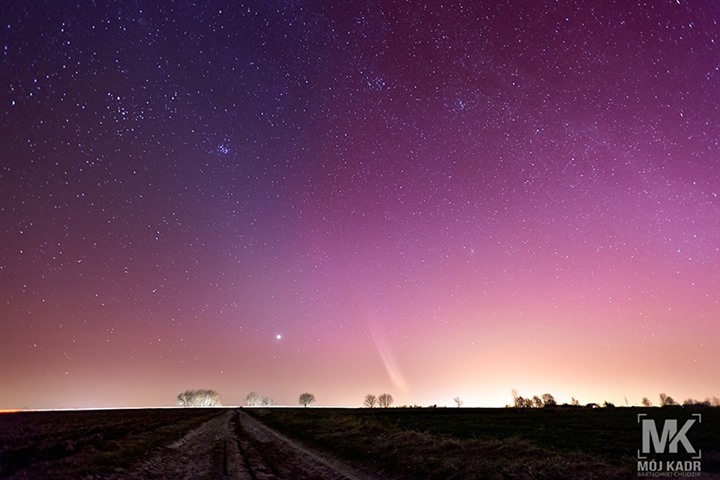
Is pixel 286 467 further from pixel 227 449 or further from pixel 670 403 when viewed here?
pixel 670 403

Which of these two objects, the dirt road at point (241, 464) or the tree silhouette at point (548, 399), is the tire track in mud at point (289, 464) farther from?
the tree silhouette at point (548, 399)

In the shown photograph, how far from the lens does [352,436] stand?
24406mm

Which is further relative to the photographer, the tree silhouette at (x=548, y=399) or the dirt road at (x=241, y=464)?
the tree silhouette at (x=548, y=399)

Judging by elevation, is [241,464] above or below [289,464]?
above

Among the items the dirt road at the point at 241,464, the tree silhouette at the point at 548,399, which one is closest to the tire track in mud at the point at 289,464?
the dirt road at the point at 241,464

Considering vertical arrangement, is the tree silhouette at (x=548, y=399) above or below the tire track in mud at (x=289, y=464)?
below

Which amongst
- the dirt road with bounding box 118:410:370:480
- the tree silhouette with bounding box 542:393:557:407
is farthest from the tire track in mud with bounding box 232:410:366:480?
the tree silhouette with bounding box 542:393:557:407

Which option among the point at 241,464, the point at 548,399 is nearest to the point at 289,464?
the point at 241,464

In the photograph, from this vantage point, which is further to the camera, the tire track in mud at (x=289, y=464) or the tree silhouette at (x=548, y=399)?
the tree silhouette at (x=548, y=399)

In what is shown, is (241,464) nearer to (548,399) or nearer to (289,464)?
(289,464)

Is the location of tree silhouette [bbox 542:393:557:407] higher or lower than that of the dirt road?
lower

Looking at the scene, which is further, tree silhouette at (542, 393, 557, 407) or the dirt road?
tree silhouette at (542, 393, 557, 407)

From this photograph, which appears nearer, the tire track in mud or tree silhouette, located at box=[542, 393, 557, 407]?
the tire track in mud

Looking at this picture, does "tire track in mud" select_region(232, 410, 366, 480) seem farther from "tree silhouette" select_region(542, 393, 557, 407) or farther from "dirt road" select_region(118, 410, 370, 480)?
"tree silhouette" select_region(542, 393, 557, 407)
